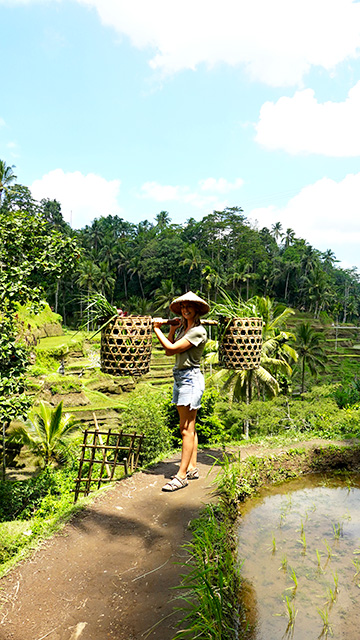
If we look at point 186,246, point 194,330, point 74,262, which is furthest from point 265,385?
point 186,246

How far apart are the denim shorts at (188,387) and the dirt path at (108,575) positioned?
34.5 inches

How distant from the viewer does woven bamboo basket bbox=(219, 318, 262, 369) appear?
3.95 m

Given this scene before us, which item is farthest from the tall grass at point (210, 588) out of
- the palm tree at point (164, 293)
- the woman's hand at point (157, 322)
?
the palm tree at point (164, 293)

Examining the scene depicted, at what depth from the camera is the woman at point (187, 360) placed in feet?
12.1

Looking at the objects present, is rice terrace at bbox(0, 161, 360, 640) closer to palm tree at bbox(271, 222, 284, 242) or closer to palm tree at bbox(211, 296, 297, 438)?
palm tree at bbox(211, 296, 297, 438)

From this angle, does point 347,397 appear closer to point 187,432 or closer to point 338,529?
point 338,529

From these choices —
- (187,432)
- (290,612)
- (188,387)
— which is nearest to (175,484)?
(187,432)

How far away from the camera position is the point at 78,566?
303cm

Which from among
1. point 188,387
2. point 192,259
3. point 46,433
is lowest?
point 46,433

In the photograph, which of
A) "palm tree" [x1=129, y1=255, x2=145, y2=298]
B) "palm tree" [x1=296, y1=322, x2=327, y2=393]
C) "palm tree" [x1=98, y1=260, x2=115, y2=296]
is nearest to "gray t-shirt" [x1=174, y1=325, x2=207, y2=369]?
"palm tree" [x1=296, y1=322, x2=327, y2=393]

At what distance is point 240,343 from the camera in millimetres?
3955

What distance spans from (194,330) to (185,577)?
6.03ft

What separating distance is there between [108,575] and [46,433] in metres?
8.12

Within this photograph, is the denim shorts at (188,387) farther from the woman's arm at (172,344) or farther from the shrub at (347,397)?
the shrub at (347,397)
